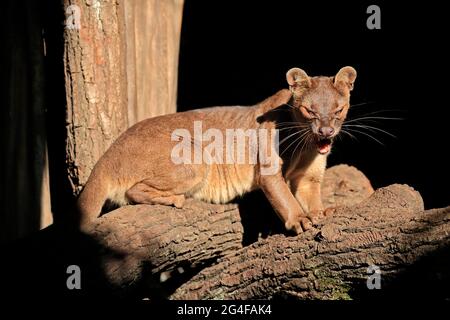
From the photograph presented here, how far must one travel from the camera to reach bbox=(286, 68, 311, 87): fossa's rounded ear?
6754 mm

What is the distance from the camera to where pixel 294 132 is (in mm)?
6828

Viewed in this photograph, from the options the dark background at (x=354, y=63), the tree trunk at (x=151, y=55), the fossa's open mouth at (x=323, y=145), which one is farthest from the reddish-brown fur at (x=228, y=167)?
the dark background at (x=354, y=63)

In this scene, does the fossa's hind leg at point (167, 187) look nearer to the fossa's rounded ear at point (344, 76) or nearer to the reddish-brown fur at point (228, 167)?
the reddish-brown fur at point (228, 167)

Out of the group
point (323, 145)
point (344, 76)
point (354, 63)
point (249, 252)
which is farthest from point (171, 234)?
point (354, 63)

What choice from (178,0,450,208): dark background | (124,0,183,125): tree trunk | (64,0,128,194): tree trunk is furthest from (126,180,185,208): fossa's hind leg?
(178,0,450,208): dark background

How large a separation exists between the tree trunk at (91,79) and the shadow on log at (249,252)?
3.57ft

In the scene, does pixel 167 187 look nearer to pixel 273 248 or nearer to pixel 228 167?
pixel 228 167

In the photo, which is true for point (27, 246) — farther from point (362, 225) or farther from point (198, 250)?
point (362, 225)

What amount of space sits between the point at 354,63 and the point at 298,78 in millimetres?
3486

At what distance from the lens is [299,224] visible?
6.21 m

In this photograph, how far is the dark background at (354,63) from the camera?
371 inches

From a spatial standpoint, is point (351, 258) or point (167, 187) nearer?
point (351, 258)

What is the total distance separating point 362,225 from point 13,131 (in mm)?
4783

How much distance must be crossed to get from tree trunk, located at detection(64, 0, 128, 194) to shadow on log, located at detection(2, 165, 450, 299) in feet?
3.57
